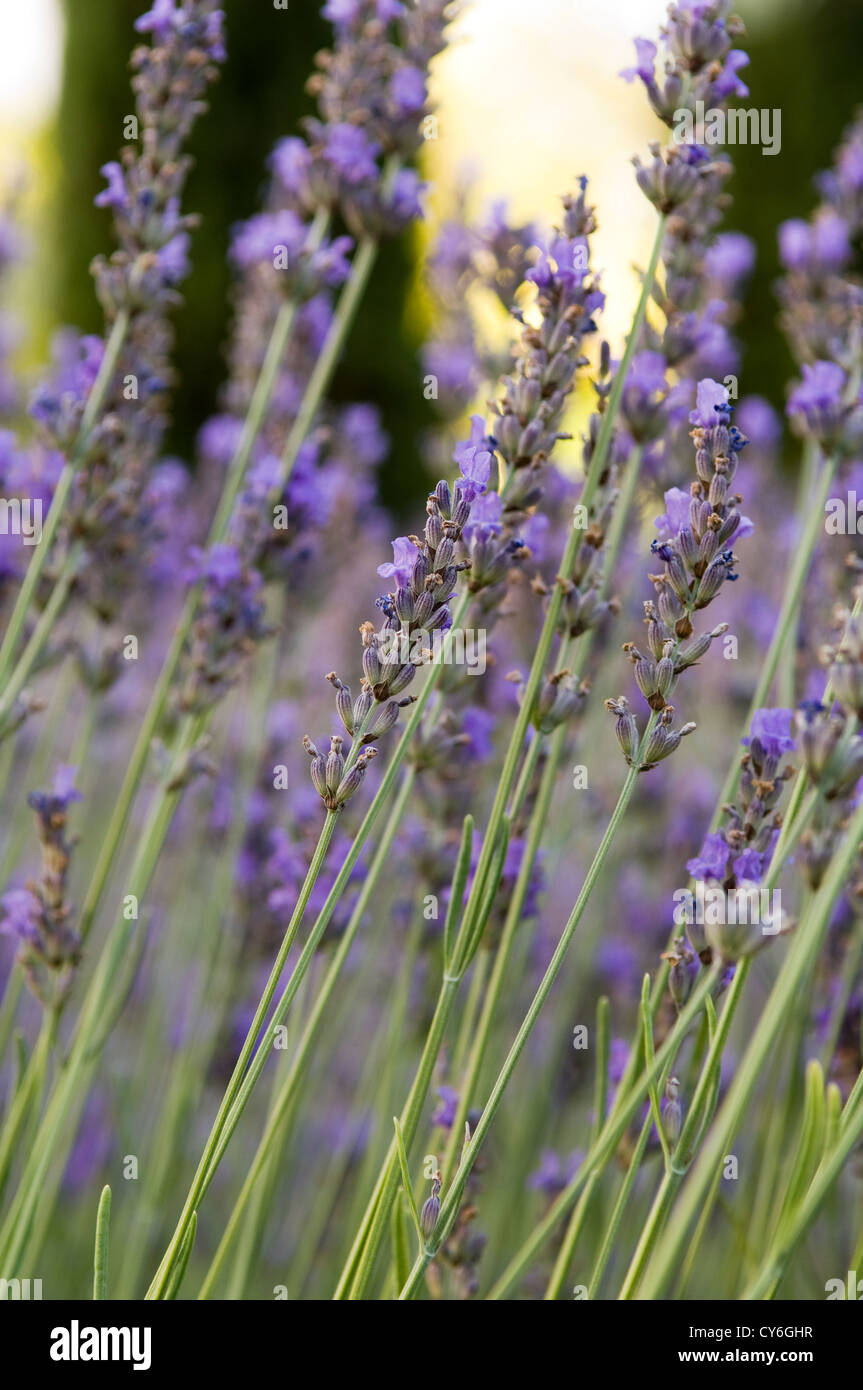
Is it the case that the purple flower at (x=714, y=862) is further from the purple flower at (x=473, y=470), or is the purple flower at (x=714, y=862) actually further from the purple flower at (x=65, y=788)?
the purple flower at (x=65, y=788)

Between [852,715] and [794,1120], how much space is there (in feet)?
3.36

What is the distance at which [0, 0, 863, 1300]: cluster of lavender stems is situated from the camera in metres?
0.98

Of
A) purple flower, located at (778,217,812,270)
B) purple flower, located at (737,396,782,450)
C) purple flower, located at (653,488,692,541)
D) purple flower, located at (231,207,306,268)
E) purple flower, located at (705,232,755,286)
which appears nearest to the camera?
purple flower, located at (653,488,692,541)

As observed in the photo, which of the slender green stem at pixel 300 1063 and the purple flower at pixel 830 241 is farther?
the purple flower at pixel 830 241

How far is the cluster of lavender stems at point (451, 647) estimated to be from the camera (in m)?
0.98

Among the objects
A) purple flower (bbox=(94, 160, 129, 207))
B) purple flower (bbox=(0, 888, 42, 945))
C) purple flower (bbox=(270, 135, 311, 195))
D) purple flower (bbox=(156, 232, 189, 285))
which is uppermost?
purple flower (bbox=(270, 135, 311, 195))

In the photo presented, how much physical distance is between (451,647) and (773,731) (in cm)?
38

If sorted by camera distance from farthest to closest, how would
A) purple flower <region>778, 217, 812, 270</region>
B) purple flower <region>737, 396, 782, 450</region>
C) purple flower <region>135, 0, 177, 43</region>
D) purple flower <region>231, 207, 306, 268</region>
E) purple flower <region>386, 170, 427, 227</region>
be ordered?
purple flower <region>737, 396, 782, 450</region> < purple flower <region>778, 217, 812, 270</region> < purple flower <region>231, 207, 306, 268</region> < purple flower <region>386, 170, 427, 227</region> < purple flower <region>135, 0, 177, 43</region>

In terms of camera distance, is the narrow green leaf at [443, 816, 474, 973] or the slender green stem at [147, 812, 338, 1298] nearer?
the slender green stem at [147, 812, 338, 1298]

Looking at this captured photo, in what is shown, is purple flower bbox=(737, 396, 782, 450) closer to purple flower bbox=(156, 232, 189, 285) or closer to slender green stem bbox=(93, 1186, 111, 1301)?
purple flower bbox=(156, 232, 189, 285)

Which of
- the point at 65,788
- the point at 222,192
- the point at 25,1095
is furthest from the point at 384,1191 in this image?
the point at 222,192

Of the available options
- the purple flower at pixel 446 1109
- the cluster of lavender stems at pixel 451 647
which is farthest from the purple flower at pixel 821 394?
the purple flower at pixel 446 1109

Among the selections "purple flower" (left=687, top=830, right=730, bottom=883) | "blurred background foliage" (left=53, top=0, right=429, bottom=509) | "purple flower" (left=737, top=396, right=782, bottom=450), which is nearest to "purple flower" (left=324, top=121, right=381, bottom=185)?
"purple flower" (left=687, top=830, right=730, bottom=883)

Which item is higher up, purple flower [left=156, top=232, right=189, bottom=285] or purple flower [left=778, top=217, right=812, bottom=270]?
purple flower [left=778, top=217, right=812, bottom=270]
